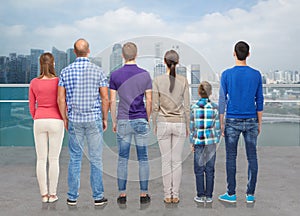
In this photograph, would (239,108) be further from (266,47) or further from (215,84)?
(266,47)

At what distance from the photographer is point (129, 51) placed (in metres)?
2.41

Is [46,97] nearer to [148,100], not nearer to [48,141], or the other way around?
[48,141]

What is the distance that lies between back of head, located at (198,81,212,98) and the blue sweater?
94 mm

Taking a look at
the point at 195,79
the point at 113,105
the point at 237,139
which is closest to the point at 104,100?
the point at 113,105

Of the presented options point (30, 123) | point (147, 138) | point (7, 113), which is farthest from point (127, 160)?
point (7, 113)

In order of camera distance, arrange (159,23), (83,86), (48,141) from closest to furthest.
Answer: (83,86)
(48,141)
(159,23)

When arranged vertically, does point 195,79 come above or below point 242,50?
below

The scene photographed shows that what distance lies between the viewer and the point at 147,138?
252cm

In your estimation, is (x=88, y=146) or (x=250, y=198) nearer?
(x=88, y=146)

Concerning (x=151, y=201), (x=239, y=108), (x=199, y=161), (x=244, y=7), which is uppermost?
(x=244, y=7)

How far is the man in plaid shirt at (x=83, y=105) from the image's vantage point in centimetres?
238

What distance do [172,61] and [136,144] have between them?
60 centimetres

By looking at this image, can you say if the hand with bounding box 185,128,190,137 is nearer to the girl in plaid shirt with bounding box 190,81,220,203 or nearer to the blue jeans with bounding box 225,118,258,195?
the girl in plaid shirt with bounding box 190,81,220,203

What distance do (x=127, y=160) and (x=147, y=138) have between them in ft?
0.68
